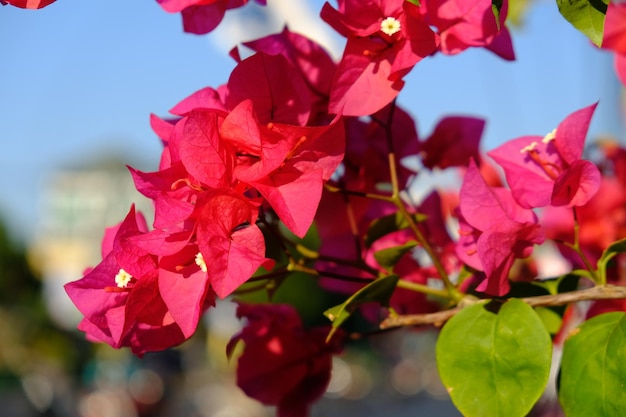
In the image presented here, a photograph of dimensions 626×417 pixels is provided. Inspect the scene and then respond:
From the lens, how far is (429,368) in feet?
56.6

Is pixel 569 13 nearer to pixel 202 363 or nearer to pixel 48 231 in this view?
pixel 202 363

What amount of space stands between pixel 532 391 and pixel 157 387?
904 cm

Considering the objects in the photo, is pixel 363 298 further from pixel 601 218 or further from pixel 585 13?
pixel 601 218

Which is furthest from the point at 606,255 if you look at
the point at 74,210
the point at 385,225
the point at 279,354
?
the point at 74,210

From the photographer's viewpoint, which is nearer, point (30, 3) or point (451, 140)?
point (30, 3)

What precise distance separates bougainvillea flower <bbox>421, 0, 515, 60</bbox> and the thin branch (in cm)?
16

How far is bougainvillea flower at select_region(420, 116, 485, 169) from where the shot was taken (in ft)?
2.45

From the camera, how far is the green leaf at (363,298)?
→ 483 mm

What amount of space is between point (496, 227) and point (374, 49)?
131 millimetres

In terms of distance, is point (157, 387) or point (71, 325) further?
point (71, 325)

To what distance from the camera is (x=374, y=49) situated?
52 centimetres

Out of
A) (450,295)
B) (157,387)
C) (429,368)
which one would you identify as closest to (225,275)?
(450,295)

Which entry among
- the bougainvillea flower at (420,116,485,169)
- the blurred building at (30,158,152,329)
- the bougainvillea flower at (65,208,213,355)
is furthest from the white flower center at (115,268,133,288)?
the blurred building at (30,158,152,329)

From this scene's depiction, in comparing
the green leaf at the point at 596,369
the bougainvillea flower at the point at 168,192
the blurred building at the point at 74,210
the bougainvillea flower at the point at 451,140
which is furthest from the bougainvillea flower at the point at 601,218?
the blurred building at the point at 74,210
